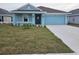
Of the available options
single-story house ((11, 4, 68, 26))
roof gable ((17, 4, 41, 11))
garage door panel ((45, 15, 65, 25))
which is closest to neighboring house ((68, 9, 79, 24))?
single-story house ((11, 4, 68, 26))

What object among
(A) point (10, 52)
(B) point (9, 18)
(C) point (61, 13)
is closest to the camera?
(A) point (10, 52)

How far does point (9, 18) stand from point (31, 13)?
1053 cm

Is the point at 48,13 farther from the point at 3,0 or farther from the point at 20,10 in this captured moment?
the point at 3,0

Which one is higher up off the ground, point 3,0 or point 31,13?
point 3,0

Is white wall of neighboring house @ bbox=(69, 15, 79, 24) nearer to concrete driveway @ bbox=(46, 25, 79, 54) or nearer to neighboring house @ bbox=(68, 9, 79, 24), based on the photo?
neighboring house @ bbox=(68, 9, 79, 24)

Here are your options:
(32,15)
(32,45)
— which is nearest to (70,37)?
(32,45)

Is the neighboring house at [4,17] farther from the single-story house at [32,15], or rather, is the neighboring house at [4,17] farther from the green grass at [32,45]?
the green grass at [32,45]

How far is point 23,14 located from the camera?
95.3 feet

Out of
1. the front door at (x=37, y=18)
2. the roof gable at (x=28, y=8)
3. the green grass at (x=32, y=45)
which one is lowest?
the front door at (x=37, y=18)

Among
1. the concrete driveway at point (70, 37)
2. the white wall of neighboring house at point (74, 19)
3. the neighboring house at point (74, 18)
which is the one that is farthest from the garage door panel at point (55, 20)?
the concrete driveway at point (70, 37)

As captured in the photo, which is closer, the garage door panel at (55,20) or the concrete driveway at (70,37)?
the concrete driveway at (70,37)
